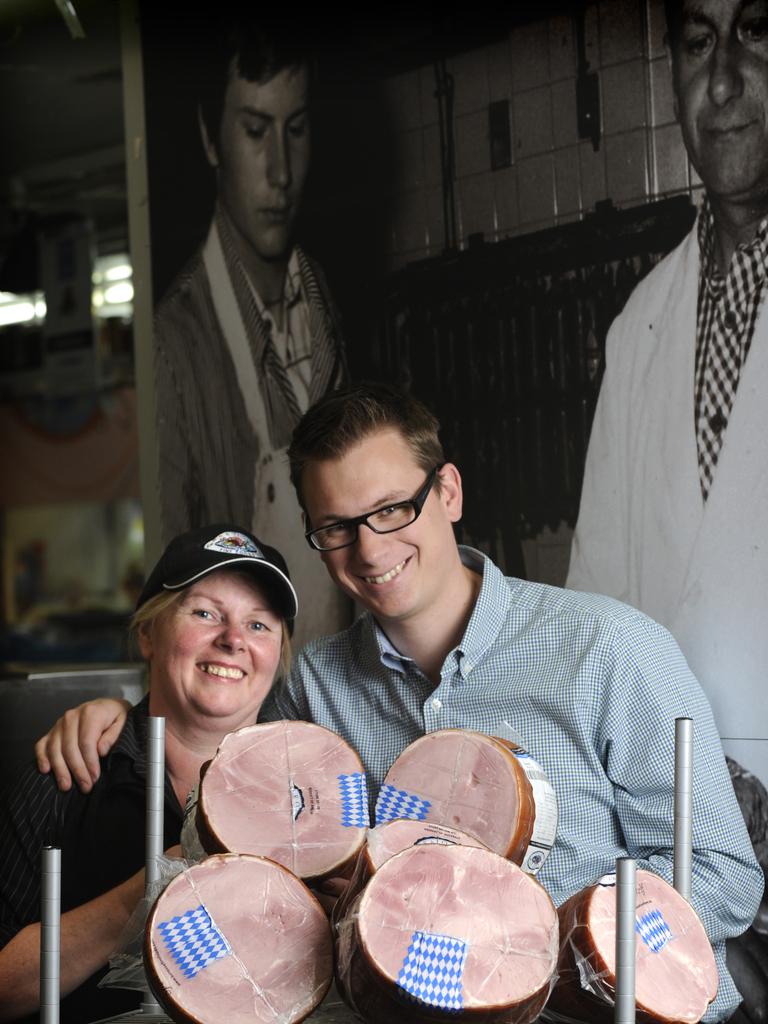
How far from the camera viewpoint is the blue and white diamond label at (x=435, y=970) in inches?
41.8

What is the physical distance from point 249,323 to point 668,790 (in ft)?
5.28

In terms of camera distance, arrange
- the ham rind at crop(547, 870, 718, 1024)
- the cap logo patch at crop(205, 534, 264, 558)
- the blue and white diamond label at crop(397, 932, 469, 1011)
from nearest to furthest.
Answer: the blue and white diamond label at crop(397, 932, 469, 1011) → the ham rind at crop(547, 870, 718, 1024) → the cap logo patch at crop(205, 534, 264, 558)

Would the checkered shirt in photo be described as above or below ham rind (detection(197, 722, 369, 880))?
above

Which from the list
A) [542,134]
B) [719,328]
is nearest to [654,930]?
[719,328]

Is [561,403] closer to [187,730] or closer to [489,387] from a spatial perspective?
[489,387]

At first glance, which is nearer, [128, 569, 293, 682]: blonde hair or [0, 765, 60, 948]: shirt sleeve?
[0, 765, 60, 948]: shirt sleeve

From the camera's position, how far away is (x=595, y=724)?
6.11ft

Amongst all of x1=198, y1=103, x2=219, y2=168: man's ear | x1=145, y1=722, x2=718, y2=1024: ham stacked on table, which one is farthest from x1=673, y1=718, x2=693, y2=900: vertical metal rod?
x1=198, y1=103, x2=219, y2=168: man's ear

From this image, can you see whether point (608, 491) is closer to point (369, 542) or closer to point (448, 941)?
point (369, 542)

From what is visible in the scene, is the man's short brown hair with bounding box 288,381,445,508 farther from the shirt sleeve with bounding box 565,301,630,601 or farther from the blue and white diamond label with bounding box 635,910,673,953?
the blue and white diamond label with bounding box 635,910,673,953

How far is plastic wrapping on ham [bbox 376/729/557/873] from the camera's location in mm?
1291

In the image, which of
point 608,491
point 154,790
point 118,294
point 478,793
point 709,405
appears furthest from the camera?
point 118,294

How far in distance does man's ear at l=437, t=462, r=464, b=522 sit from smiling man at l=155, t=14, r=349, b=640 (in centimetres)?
77

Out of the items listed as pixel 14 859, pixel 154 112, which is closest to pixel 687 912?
pixel 14 859
